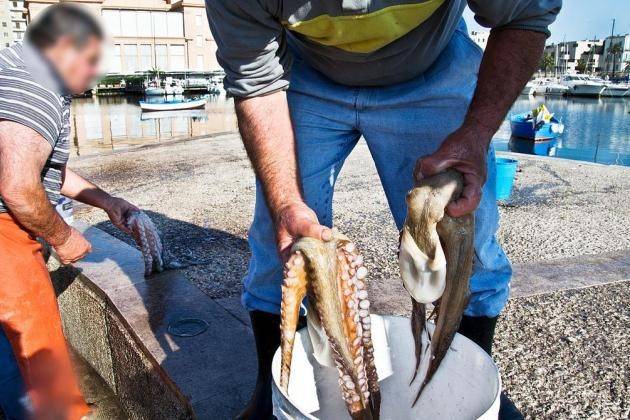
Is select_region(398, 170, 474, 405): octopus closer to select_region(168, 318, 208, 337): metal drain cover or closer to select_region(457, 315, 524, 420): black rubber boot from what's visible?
select_region(457, 315, 524, 420): black rubber boot

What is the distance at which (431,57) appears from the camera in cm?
211

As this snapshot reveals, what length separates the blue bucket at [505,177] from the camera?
5746mm

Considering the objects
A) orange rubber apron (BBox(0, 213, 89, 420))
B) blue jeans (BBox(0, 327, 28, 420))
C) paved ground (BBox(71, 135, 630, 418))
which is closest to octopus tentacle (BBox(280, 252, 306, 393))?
paved ground (BBox(71, 135, 630, 418))

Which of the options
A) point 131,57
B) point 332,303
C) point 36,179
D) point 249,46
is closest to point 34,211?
point 36,179

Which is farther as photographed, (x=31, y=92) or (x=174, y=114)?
(x=174, y=114)

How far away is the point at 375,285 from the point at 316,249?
2.24m

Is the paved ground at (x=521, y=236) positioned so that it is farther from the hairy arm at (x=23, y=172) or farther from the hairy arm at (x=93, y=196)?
the hairy arm at (x=23, y=172)

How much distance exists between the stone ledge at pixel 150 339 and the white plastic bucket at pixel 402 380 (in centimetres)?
55

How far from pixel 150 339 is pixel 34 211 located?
34.7 inches

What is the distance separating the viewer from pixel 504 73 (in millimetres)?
1845

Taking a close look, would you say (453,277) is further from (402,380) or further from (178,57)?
(178,57)

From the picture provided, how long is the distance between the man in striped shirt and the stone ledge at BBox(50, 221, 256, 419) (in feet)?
1.45

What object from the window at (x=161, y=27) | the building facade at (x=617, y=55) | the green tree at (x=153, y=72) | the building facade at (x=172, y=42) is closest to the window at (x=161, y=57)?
the building facade at (x=172, y=42)

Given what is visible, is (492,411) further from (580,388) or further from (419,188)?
(580,388)
